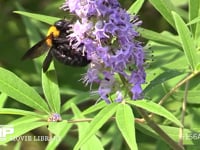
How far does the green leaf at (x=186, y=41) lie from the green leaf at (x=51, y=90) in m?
0.53

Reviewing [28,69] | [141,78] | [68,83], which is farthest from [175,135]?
[28,69]

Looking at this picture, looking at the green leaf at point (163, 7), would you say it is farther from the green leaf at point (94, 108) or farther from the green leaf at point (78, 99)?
the green leaf at point (78, 99)

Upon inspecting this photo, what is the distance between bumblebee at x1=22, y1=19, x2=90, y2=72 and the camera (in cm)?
201

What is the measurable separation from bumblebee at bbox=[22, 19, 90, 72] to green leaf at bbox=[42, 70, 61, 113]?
32 millimetres

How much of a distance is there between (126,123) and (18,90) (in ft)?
1.54

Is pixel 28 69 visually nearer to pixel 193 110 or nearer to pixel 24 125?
pixel 193 110

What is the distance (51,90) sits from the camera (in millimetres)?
2066

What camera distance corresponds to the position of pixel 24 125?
183 centimetres

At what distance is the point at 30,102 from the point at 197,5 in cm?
79

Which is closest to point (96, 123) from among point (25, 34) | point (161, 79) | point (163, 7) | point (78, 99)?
point (161, 79)

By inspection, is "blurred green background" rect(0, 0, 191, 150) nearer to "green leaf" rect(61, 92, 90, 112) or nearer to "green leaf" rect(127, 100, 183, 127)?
"green leaf" rect(61, 92, 90, 112)

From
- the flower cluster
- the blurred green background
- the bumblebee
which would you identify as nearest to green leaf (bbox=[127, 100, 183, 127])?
the flower cluster

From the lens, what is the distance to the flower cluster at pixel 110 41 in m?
1.69

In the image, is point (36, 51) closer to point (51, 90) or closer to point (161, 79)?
point (51, 90)
